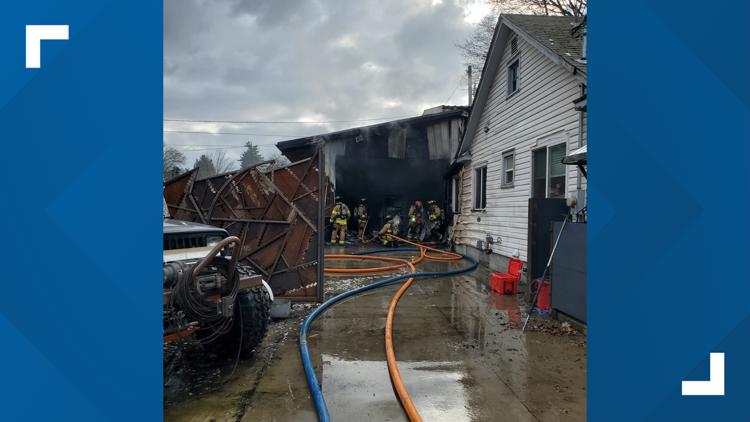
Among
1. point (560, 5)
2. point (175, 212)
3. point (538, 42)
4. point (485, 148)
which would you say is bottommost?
point (175, 212)

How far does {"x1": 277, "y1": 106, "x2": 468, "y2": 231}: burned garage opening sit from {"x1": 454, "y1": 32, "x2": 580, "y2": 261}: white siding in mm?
5035

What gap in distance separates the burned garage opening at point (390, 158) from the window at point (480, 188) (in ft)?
15.1

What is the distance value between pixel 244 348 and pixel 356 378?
1.20 m

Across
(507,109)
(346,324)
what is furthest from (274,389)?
(507,109)

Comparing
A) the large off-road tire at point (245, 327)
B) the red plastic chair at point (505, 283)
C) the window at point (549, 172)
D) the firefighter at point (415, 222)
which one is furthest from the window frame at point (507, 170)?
the large off-road tire at point (245, 327)

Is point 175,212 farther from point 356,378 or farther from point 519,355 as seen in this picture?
point 519,355

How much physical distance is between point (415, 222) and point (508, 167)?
7.46m

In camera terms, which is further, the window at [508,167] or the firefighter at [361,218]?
the firefighter at [361,218]

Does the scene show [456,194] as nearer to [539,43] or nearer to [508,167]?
[508,167]

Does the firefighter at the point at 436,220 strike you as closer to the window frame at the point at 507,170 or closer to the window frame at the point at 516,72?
the window frame at the point at 507,170

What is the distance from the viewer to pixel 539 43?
8.19m

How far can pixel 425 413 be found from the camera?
325 centimetres

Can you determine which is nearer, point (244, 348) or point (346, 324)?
point (244, 348)

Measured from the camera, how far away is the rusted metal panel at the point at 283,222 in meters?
6.12
